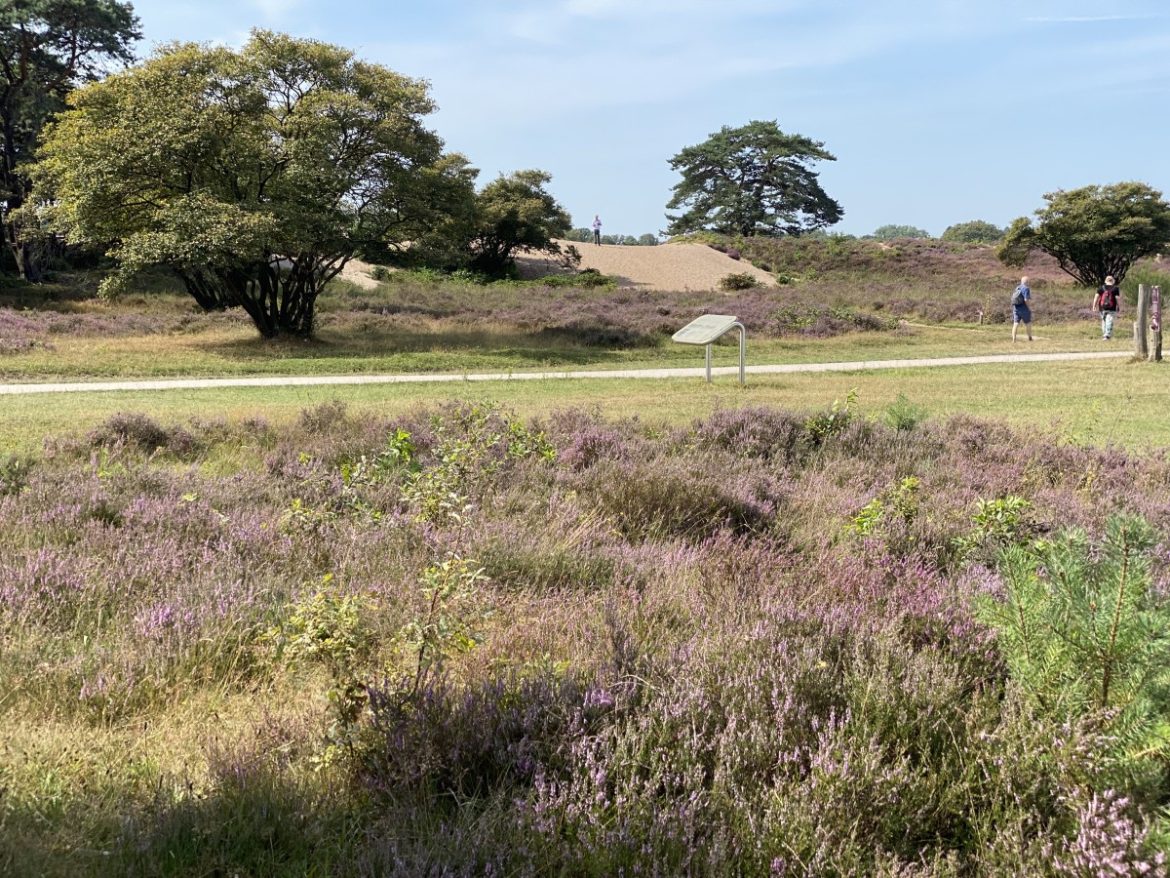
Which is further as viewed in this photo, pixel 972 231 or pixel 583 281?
pixel 972 231

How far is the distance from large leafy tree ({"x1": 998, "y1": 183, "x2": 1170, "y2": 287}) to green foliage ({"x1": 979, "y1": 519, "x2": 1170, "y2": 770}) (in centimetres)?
4899

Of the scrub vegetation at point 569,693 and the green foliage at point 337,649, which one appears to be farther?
the green foliage at point 337,649

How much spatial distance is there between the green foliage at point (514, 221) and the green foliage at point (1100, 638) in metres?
48.0

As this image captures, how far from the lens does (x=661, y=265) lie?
5531 centimetres

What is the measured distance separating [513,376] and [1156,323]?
1275 cm

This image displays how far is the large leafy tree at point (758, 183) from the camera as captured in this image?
79938mm

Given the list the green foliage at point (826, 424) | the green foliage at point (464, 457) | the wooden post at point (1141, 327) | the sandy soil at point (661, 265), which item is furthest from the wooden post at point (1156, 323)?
the sandy soil at point (661, 265)

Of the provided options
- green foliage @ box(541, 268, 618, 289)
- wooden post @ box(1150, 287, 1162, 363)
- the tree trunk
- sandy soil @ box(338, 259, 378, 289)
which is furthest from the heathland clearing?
green foliage @ box(541, 268, 618, 289)

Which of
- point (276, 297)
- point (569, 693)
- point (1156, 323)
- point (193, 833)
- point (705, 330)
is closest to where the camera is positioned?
point (193, 833)

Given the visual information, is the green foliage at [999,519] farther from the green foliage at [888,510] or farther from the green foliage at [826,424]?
the green foliage at [826,424]

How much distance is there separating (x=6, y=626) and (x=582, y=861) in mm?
2691

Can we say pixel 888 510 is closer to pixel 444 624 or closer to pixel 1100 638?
pixel 1100 638

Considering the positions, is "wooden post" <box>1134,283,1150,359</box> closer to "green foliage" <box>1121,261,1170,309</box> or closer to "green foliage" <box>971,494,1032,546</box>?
"green foliage" <box>1121,261,1170,309</box>

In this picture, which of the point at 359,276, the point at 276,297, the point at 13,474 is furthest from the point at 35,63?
the point at 13,474
